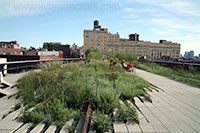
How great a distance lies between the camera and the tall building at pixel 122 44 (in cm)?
10394

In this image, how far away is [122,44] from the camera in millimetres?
120688

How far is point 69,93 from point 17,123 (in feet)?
4.86

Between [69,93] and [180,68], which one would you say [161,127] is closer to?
[69,93]

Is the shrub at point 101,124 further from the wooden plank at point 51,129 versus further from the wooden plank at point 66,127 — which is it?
the wooden plank at point 51,129

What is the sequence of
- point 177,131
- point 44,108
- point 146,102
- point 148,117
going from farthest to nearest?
point 146,102, point 44,108, point 148,117, point 177,131

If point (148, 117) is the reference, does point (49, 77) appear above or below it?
above

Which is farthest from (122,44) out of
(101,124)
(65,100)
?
(101,124)

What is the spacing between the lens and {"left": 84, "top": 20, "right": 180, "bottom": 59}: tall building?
341ft

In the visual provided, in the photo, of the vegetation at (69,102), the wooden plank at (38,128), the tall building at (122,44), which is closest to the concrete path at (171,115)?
the vegetation at (69,102)

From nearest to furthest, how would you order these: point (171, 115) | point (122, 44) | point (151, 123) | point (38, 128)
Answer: point (38, 128)
point (151, 123)
point (171, 115)
point (122, 44)

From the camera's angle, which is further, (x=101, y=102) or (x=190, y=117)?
(x=101, y=102)

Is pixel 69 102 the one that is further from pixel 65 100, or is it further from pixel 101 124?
pixel 101 124

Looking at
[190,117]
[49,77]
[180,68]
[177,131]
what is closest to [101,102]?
[177,131]

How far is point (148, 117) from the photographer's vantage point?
295 cm
